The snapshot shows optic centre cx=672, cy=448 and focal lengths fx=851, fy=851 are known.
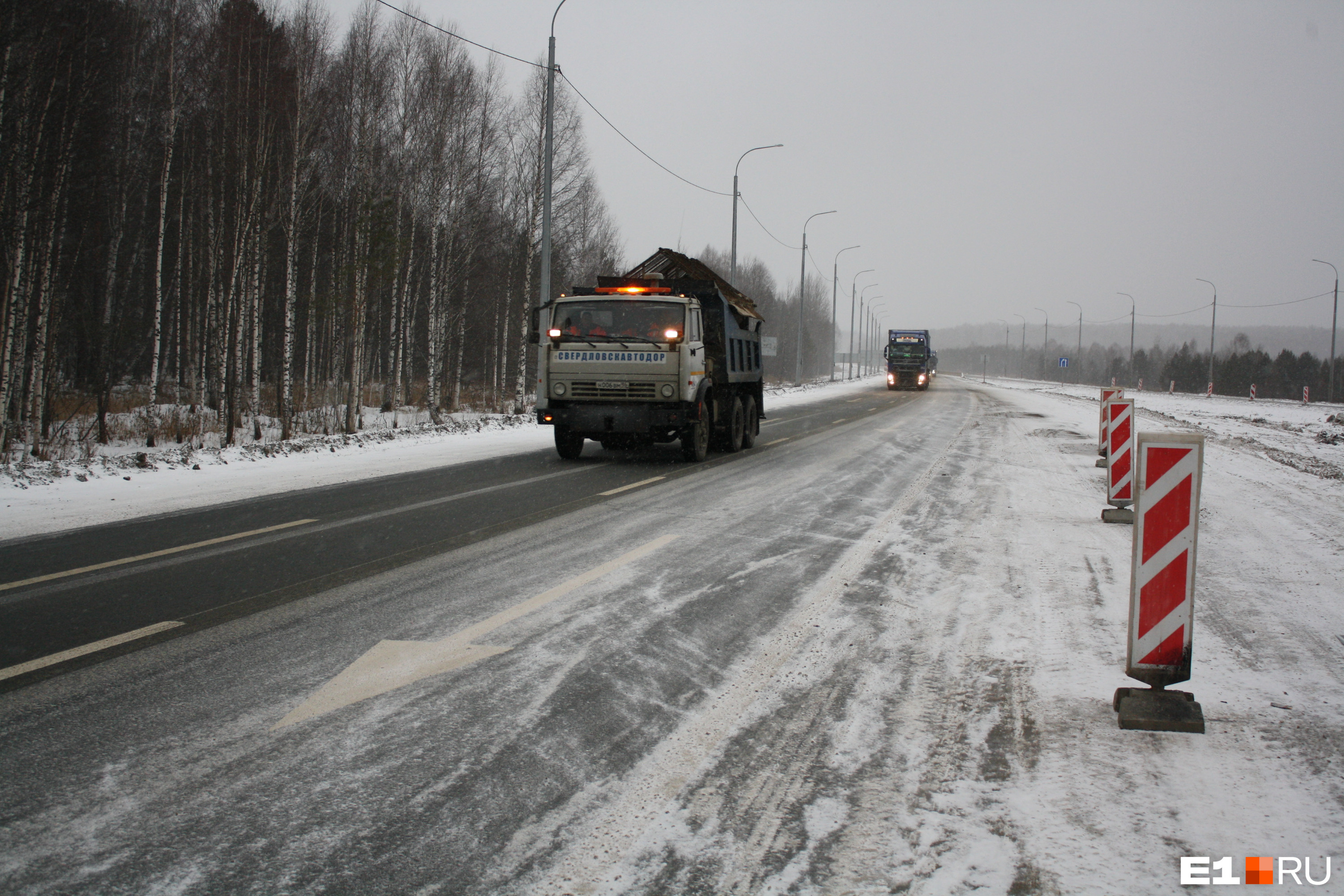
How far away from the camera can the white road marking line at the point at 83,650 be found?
402cm

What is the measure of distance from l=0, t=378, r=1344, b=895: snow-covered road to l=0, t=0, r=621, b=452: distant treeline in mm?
10166

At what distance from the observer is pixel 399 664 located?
421 centimetres

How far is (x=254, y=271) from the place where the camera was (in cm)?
2112

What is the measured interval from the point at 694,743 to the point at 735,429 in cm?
1199

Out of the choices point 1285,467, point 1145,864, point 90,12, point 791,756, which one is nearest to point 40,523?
point 791,756

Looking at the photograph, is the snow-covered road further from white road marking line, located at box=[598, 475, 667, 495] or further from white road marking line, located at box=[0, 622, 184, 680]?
white road marking line, located at box=[598, 475, 667, 495]

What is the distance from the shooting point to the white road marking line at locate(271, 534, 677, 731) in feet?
12.2

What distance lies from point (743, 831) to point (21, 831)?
2242mm

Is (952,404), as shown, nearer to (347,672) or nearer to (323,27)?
(323,27)

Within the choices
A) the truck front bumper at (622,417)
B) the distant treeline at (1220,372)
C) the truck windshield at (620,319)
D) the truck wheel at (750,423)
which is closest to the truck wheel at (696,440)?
the truck front bumper at (622,417)

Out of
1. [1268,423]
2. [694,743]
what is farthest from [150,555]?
[1268,423]

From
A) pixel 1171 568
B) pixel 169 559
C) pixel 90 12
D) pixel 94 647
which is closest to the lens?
pixel 1171 568

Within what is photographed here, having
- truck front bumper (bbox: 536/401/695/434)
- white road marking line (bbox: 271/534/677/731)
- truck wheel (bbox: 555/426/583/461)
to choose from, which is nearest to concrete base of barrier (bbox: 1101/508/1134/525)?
truck front bumper (bbox: 536/401/695/434)

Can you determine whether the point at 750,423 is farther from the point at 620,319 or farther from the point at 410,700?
the point at 410,700
